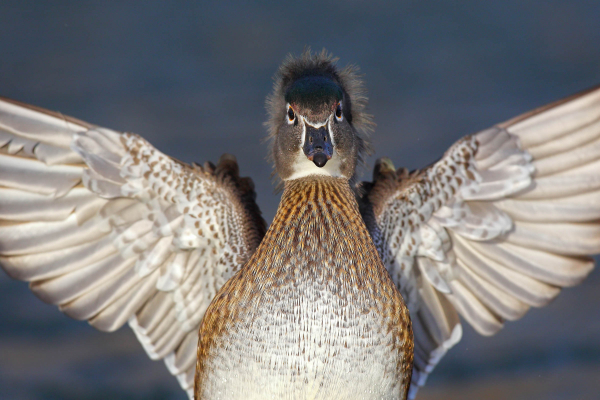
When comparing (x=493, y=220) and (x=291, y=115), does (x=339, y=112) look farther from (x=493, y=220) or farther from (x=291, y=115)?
(x=493, y=220)

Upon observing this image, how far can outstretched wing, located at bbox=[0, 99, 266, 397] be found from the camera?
3.73 metres

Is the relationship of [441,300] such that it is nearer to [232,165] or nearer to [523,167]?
[523,167]

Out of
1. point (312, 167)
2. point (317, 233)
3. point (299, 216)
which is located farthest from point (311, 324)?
point (312, 167)

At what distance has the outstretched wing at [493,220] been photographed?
12.3 feet

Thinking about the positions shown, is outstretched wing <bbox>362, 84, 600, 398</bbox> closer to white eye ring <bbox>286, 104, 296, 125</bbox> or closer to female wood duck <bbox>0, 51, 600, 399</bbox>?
female wood duck <bbox>0, 51, 600, 399</bbox>

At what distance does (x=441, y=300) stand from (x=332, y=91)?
1.43 m

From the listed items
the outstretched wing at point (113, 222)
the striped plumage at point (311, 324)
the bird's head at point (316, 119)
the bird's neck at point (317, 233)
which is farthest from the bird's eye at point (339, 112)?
the outstretched wing at point (113, 222)

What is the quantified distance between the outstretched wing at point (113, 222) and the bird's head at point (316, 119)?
46cm

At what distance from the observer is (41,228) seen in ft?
12.7

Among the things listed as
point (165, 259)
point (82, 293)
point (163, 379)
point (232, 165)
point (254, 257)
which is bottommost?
point (163, 379)

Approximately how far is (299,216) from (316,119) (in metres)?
0.42

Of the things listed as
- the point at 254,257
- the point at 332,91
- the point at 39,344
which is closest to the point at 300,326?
the point at 254,257

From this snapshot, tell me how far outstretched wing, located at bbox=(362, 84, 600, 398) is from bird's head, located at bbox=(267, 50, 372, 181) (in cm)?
40

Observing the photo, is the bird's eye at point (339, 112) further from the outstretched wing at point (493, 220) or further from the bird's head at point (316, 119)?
the outstretched wing at point (493, 220)
